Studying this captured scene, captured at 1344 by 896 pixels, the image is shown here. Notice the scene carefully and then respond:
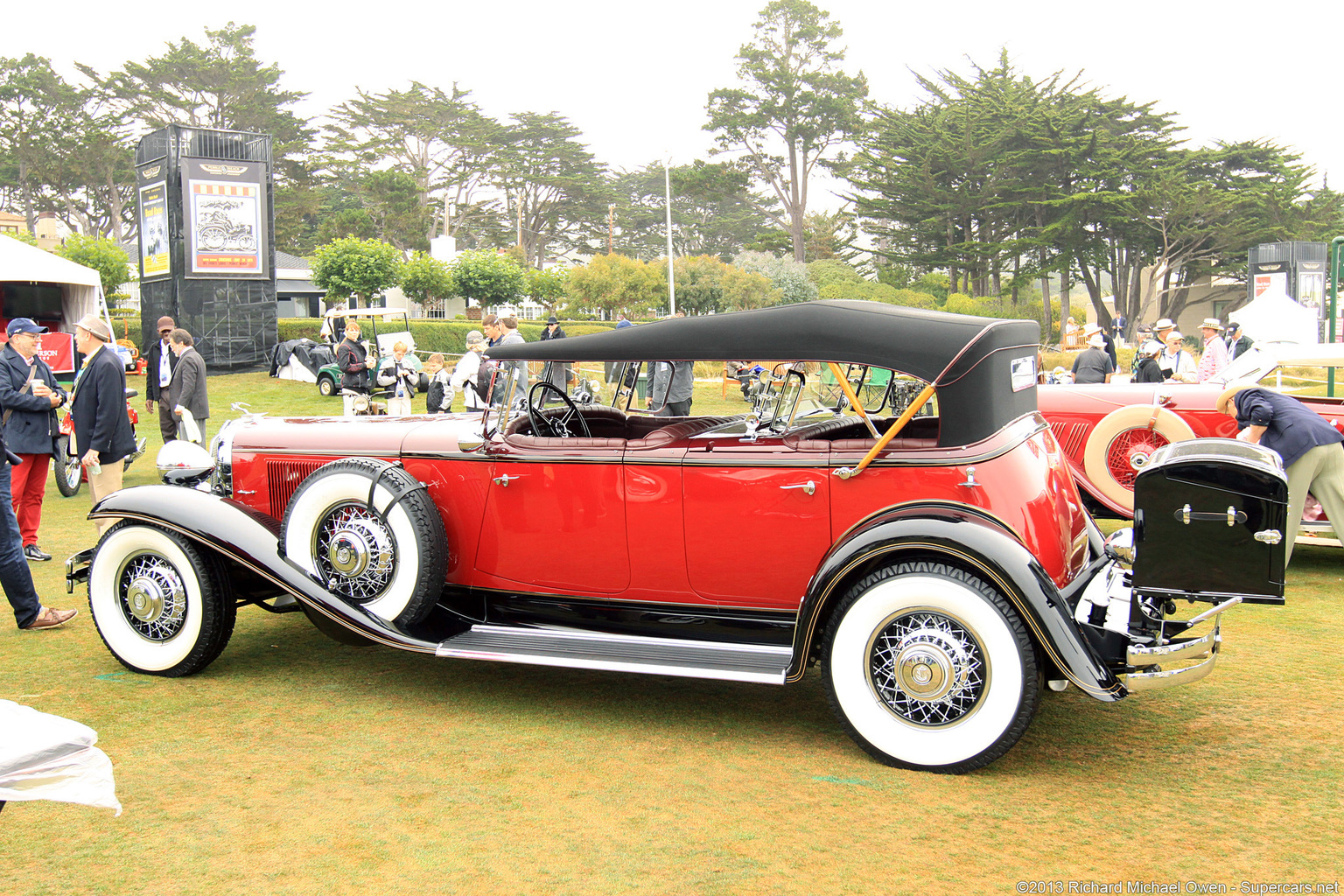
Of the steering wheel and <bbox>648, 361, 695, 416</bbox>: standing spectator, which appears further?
<bbox>648, 361, 695, 416</bbox>: standing spectator

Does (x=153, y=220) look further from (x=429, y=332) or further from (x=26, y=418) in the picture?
(x=26, y=418)

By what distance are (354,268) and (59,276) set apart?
1408 centimetres

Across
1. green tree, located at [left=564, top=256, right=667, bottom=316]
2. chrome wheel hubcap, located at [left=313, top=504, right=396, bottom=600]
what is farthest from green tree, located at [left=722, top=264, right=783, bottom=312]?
chrome wheel hubcap, located at [left=313, top=504, right=396, bottom=600]

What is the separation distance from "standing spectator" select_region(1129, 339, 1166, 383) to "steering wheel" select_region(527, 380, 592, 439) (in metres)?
6.79

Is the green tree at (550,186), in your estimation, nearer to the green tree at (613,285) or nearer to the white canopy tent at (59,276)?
the green tree at (613,285)

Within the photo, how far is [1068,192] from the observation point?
126 feet

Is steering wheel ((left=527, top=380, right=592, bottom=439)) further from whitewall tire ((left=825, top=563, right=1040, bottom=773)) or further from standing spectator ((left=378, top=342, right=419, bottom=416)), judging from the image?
standing spectator ((left=378, top=342, right=419, bottom=416))

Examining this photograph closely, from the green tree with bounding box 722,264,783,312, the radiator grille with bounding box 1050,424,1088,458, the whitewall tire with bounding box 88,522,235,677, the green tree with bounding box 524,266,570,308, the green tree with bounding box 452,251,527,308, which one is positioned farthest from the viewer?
the green tree with bounding box 524,266,570,308

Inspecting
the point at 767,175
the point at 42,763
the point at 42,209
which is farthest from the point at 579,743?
the point at 42,209

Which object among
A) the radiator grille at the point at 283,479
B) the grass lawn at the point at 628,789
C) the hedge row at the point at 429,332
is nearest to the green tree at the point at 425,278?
the hedge row at the point at 429,332

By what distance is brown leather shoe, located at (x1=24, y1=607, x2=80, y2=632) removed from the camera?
203 inches

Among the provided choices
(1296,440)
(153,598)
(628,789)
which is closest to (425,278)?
(153,598)

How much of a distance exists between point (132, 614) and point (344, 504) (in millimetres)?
1231

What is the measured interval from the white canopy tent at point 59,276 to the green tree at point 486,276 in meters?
16.0
